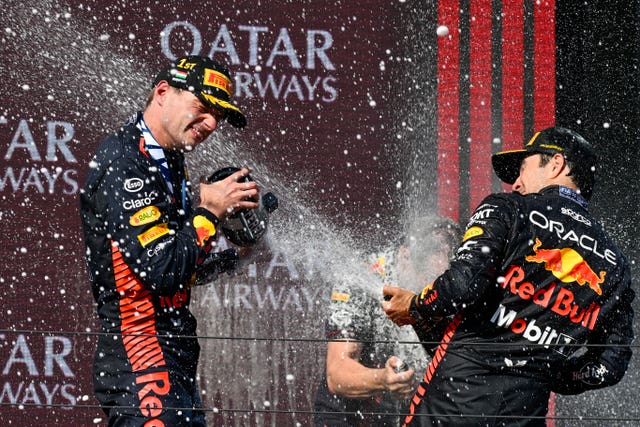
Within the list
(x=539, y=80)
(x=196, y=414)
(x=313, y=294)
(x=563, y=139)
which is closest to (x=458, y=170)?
(x=539, y=80)

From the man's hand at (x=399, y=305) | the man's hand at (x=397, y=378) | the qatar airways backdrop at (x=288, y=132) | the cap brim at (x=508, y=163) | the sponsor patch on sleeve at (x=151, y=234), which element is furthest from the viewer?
the qatar airways backdrop at (x=288, y=132)

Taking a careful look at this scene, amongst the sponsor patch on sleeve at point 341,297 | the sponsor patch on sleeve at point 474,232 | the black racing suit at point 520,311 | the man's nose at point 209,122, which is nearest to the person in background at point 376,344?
the sponsor patch on sleeve at point 341,297

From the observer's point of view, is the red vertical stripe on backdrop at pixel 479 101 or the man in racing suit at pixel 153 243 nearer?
the man in racing suit at pixel 153 243

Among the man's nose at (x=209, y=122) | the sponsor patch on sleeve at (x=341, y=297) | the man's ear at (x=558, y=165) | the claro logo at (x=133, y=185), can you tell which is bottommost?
the sponsor patch on sleeve at (x=341, y=297)

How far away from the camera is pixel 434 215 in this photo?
4.50m

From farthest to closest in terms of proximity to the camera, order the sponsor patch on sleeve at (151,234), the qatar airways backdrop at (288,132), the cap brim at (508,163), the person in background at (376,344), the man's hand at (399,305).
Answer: the qatar airways backdrop at (288,132), the person in background at (376,344), the cap brim at (508,163), the man's hand at (399,305), the sponsor patch on sleeve at (151,234)

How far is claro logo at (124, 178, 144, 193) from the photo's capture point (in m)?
2.54

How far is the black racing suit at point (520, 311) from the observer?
2.80m

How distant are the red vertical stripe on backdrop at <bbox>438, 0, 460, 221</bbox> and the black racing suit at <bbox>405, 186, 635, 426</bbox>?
60.5 inches

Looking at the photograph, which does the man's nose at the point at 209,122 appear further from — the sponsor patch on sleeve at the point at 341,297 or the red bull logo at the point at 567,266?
the sponsor patch on sleeve at the point at 341,297

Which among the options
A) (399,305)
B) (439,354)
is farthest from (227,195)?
(439,354)

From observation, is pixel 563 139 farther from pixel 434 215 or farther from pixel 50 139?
pixel 50 139

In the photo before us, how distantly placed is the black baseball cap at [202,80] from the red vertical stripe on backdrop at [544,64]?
7.30ft

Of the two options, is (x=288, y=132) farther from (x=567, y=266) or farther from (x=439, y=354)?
(x=567, y=266)
